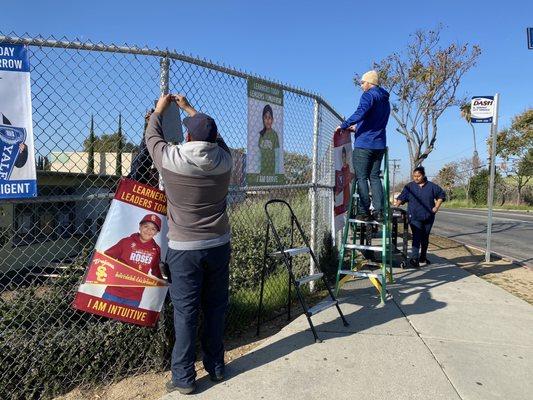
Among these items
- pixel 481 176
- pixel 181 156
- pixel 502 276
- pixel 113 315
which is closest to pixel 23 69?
pixel 181 156

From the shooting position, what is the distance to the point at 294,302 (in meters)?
6.14

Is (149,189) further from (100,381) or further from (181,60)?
(100,381)

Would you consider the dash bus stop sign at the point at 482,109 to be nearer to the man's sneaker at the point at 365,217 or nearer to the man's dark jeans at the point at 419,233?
the man's dark jeans at the point at 419,233

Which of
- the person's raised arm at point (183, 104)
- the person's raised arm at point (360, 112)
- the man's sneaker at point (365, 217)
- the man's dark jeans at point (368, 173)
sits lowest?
the man's sneaker at point (365, 217)

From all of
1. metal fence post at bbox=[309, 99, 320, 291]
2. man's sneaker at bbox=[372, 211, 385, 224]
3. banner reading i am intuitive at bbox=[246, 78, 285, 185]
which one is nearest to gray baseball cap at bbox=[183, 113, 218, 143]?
banner reading i am intuitive at bbox=[246, 78, 285, 185]

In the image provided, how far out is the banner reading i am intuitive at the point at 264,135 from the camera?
5074 mm

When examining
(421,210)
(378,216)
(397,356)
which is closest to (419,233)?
(421,210)

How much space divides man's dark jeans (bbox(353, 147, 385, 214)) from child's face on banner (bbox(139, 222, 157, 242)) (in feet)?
10.3

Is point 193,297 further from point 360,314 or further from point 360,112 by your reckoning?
point 360,112

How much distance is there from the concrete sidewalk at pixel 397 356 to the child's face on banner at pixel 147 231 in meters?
1.18

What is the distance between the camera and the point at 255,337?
4.84 m

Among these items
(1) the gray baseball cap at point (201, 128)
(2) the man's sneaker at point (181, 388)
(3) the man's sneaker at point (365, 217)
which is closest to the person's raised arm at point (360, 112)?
(3) the man's sneaker at point (365, 217)

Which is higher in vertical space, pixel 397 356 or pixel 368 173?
pixel 368 173

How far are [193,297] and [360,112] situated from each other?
129 inches
